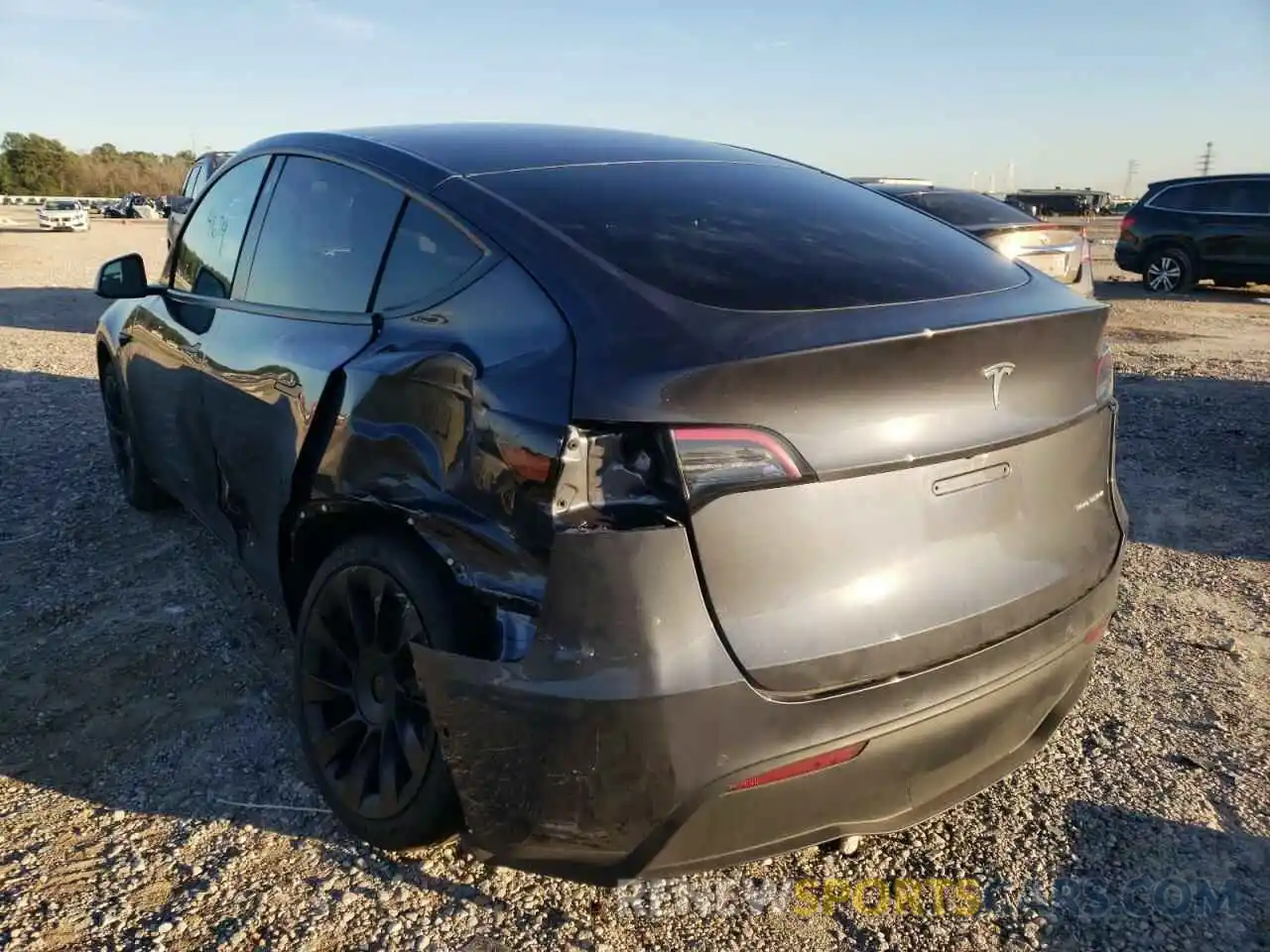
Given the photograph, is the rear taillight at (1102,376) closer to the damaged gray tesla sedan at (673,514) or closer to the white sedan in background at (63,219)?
the damaged gray tesla sedan at (673,514)

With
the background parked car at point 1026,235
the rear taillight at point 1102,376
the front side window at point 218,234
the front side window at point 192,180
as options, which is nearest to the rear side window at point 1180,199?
the background parked car at point 1026,235

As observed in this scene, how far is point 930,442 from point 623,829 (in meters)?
0.91

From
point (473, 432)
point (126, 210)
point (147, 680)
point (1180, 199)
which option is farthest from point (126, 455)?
point (126, 210)

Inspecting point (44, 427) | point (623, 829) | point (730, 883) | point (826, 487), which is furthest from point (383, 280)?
point (44, 427)

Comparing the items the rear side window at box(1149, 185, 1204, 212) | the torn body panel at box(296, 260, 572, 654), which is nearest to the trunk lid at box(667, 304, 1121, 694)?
the torn body panel at box(296, 260, 572, 654)

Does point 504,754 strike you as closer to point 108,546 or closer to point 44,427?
point 108,546

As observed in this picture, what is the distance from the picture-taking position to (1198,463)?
5.76m

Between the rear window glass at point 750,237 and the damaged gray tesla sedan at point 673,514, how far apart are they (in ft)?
0.04

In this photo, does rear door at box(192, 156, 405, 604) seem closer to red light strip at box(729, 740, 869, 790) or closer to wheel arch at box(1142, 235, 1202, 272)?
red light strip at box(729, 740, 869, 790)

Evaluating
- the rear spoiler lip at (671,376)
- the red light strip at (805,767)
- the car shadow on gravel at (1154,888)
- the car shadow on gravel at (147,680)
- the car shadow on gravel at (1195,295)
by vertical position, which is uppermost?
the rear spoiler lip at (671,376)

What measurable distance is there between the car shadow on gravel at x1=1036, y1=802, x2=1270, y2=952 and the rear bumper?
0.53 m

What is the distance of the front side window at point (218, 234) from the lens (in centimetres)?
342

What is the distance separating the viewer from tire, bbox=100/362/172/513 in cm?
465

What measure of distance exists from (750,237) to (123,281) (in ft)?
9.44
